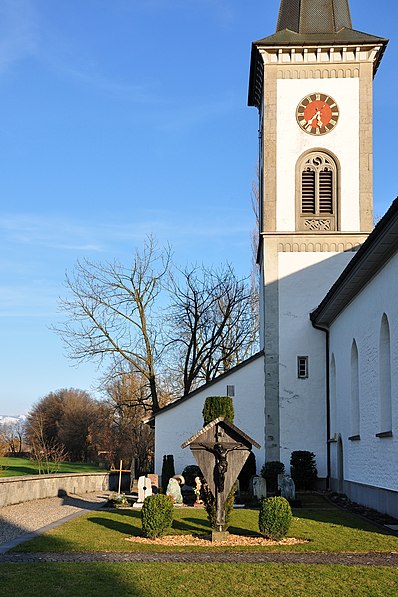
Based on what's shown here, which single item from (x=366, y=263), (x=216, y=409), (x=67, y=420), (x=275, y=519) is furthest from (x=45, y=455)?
(x=67, y=420)

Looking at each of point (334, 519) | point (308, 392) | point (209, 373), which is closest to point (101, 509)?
point (334, 519)

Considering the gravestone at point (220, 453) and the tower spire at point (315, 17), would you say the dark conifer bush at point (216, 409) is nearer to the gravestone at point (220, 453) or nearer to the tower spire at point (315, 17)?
the gravestone at point (220, 453)

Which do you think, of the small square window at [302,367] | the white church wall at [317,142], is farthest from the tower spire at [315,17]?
the small square window at [302,367]

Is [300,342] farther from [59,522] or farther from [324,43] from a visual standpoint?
[59,522]

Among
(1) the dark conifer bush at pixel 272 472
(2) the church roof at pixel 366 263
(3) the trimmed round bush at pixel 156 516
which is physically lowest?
(3) the trimmed round bush at pixel 156 516

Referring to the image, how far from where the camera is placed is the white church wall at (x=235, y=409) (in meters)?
30.8

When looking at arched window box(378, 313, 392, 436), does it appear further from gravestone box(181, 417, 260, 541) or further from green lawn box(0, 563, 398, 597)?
green lawn box(0, 563, 398, 597)

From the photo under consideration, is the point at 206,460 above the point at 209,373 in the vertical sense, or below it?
below

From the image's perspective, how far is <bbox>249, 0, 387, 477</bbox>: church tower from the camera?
101 ft

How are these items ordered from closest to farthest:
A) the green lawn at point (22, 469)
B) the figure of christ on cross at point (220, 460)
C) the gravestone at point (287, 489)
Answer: the figure of christ on cross at point (220, 460)
the gravestone at point (287, 489)
the green lawn at point (22, 469)

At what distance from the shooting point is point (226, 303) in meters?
47.7

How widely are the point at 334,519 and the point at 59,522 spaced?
6.51 m

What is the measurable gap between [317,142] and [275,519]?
19.6 metres

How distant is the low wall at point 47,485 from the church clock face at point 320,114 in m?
16.1
